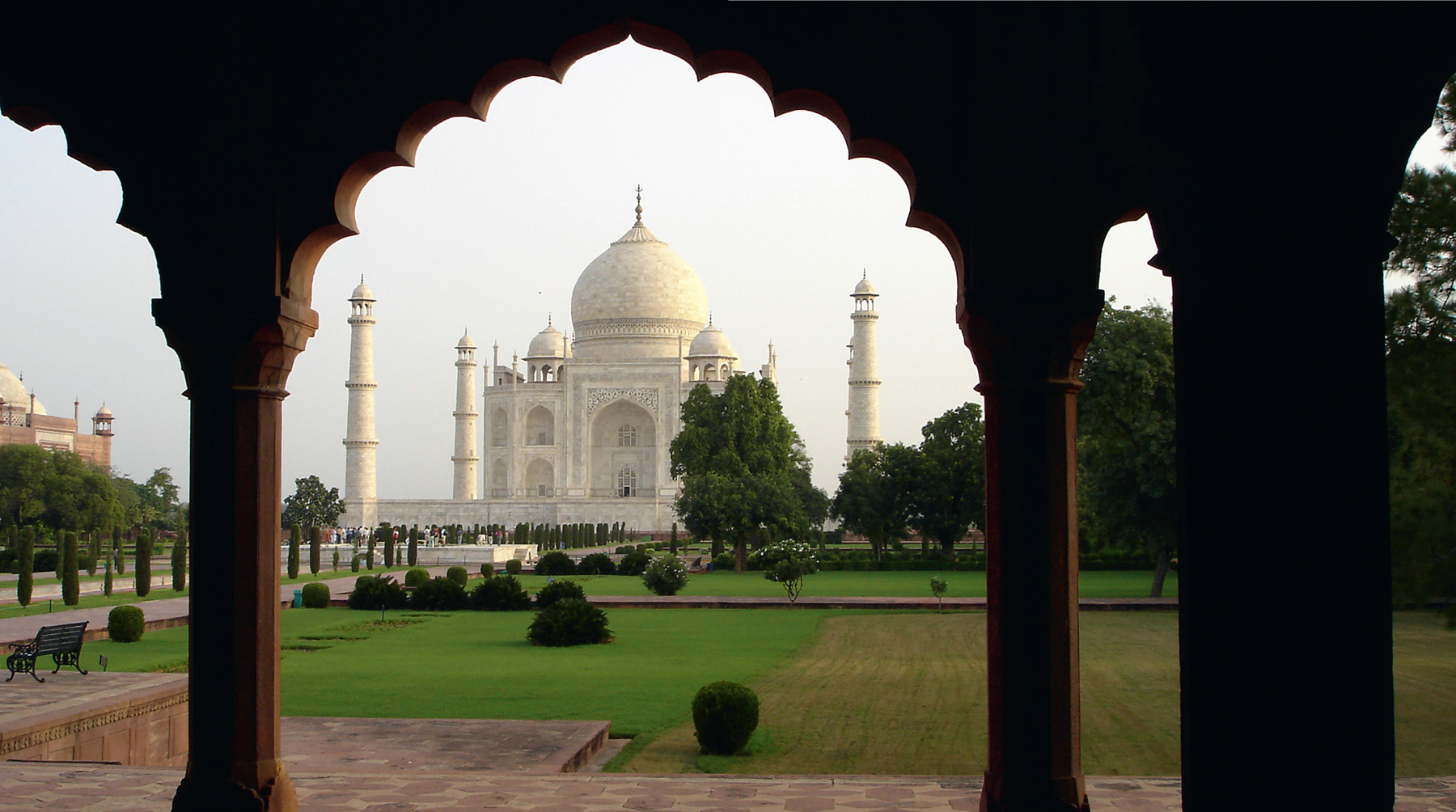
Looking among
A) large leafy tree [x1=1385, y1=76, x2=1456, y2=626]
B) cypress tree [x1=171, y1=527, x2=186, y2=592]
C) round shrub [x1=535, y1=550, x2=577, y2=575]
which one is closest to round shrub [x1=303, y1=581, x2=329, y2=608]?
cypress tree [x1=171, y1=527, x2=186, y2=592]

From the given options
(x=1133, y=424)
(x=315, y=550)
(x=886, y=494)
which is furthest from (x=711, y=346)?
(x=1133, y=424)

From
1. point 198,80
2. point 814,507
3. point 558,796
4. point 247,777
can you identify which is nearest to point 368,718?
point 558,796

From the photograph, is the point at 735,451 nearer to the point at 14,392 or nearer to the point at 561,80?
the point at 561,80

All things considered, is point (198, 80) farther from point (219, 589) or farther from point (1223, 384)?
point (1223, 384)

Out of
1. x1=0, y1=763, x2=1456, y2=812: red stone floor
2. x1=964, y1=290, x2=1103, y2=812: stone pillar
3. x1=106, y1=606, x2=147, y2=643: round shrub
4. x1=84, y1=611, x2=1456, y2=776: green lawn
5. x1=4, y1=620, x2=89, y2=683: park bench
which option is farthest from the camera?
x1=106, y1=606, x2=147, y2=643: round shrub

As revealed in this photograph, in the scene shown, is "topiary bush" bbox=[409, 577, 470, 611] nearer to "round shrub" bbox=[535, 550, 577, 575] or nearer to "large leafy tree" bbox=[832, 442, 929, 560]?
"round shrub" bbox=[535, 550, 577, 575]

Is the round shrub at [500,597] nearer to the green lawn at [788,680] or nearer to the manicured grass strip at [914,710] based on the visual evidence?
the green lawn at [788,680]
